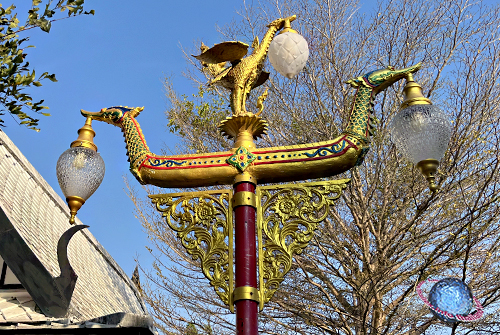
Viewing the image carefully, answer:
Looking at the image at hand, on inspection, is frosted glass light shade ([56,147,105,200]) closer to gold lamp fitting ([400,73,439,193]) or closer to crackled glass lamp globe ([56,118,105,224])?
crackled glass lamp globe ([56,118,105,224])

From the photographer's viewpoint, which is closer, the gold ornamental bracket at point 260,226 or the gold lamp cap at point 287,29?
the gold ornamental bracket at point 260,226

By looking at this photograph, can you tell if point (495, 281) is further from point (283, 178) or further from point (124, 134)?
point (124, 134)

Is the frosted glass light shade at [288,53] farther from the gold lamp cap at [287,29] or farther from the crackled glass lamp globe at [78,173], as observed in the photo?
the crackled glass lamp globe at [78,173]

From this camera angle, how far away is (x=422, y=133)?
11.9 ft

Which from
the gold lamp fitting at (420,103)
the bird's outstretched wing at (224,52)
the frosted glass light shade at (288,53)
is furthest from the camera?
the bird's outstretched wing at (224,52)

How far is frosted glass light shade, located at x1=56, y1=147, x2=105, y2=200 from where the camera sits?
3.88m

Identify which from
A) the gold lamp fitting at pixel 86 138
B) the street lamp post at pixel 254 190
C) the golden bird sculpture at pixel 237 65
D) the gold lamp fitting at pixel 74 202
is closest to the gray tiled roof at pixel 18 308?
the gold lamp fitting at pixel 74 202

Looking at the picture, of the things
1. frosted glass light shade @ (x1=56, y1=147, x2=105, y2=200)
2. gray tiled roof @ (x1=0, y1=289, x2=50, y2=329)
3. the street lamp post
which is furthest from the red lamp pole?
gray tiled roof @ (x1=0, y1=289, x2=50, y2=329)

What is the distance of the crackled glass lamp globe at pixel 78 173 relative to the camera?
12.7 feet

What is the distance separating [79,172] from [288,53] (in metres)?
1.74

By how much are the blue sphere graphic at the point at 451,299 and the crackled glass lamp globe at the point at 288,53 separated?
8.84ft

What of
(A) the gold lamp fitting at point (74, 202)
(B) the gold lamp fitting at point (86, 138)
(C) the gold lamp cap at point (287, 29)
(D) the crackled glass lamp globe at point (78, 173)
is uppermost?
(C) the gold lamp cap at point (287, 29)

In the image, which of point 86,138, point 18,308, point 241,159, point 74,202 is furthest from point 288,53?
point 18,308

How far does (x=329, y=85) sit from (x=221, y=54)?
6222 mm
